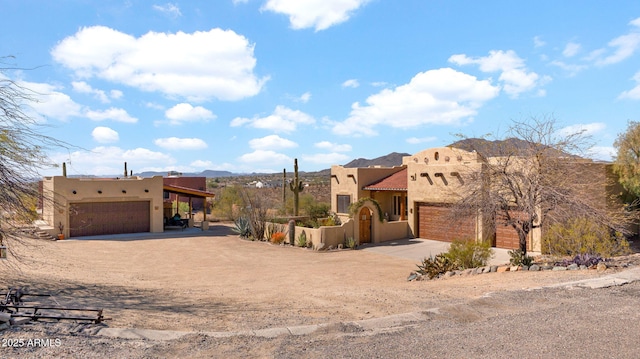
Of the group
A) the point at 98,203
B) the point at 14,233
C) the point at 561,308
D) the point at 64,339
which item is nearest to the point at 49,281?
the point at 14,233

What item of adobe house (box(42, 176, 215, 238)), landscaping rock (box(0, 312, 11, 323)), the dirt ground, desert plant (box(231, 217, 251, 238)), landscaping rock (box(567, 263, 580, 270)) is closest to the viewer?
landscaping rock (box(0, 312, 11, 323))

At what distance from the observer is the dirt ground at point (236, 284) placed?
31.9 feet

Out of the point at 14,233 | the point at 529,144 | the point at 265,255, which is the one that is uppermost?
the point at 529,144

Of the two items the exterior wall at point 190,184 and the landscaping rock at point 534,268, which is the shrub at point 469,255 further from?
the exterior wall at point 190,184

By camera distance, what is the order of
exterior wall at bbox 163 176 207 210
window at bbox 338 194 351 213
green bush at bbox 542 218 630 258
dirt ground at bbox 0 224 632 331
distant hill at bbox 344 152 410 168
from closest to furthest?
dirt ground at bbox 0 224 632 331 < green bush at bbox 542 218 630 258 < window at bbox 338 194 351 213 < exterior wall at bbox 163 176 207 210 < distant hill at bbox 344 152 410 168

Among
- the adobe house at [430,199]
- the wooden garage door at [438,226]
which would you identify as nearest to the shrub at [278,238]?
the adobe house at [430,199]

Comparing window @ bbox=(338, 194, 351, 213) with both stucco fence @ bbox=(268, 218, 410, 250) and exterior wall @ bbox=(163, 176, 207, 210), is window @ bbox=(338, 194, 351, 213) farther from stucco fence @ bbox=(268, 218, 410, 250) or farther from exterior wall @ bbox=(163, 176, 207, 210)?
exterior wall @ bbox=(163, 176, 207, 210)

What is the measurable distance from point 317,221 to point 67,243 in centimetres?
1393

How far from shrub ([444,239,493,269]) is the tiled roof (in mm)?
12210

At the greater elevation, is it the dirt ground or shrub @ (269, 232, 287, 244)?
shrub @ (269, 232, 287, 244)

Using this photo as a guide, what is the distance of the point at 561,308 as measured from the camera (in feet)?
30.3

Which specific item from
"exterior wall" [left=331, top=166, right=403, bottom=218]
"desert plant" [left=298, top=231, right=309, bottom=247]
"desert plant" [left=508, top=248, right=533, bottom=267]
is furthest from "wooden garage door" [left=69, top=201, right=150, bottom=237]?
"desert plant" [left=508, top=248, right=533, bottom=267]

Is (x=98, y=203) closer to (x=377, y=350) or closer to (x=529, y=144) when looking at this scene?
(x=529, y=144)

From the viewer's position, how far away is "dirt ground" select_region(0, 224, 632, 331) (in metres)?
9.73
